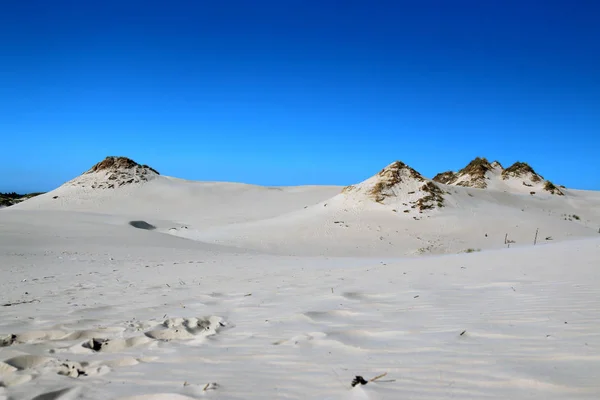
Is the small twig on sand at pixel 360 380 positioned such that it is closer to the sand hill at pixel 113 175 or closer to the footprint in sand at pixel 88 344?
the footprint in sand at pixel 88 344

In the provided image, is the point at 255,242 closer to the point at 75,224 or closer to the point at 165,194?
the point at 75,224

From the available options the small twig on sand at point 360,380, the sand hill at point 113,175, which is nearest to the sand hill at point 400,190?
the small twig on sand at point 360,380

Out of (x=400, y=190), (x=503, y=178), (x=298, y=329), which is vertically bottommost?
(x=298, y=329)

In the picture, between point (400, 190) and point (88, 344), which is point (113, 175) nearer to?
point (400, 190)

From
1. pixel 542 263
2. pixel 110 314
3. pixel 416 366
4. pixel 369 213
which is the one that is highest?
pixel 369 213

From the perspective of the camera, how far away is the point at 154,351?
10.9ft

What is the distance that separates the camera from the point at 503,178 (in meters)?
44.9

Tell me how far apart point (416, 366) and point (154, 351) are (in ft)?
6.97

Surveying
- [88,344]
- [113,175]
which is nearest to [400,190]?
[88,344]

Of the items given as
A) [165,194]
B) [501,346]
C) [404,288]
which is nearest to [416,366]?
[501,346]

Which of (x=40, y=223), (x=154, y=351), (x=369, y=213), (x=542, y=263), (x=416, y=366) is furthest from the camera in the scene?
(x=369, y=213)

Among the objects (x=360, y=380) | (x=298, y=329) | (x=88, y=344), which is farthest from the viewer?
(x=298, y=329)

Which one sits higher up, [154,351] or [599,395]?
[599,395]

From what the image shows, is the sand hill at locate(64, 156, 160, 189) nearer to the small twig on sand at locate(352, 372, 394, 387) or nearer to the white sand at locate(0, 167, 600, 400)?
the white sand at locate(0, 167, 600, 400)
